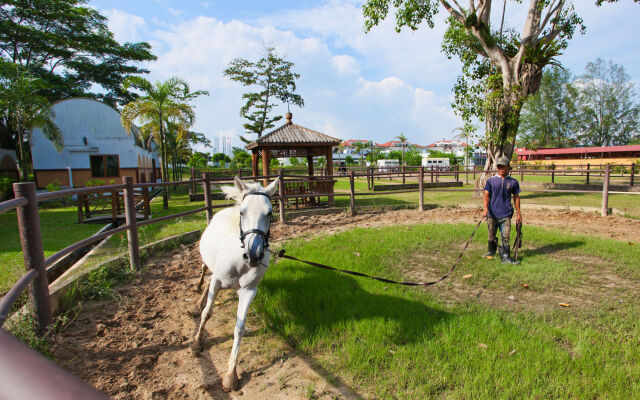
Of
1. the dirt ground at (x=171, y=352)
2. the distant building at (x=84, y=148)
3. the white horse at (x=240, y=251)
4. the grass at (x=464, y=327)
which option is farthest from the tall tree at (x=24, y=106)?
the grass at (x=464, y=327)

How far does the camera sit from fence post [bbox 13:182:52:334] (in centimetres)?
283

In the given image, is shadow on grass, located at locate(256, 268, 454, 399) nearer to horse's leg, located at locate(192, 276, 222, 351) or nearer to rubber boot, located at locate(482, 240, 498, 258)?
horse's leg, located at locate(192, 276, 222, 351)

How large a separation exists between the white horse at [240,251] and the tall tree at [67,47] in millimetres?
25256

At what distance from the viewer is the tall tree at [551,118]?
5444 centimetres

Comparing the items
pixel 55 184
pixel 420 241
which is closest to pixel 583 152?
pixel 420 241

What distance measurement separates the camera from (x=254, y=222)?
9.02 feet

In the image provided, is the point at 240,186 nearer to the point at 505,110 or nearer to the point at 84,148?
the point at 505,110

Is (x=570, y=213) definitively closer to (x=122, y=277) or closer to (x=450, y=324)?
(x=450, y=324)

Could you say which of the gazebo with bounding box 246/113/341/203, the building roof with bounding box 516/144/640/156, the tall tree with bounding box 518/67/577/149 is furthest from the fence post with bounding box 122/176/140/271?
the tall tree with bounding box 518/67/577/149

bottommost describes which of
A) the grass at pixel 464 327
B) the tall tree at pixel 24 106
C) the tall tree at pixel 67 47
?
the grass at pixel 464 327

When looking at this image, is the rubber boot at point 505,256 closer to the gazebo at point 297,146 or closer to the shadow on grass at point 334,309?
the shadow on grass at point 334,309

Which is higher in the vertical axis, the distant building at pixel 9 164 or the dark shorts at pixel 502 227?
the distant building at pixel 9 164

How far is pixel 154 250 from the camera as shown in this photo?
5.79 m

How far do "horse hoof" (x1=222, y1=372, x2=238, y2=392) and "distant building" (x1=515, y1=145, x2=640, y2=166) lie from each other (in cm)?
4601
